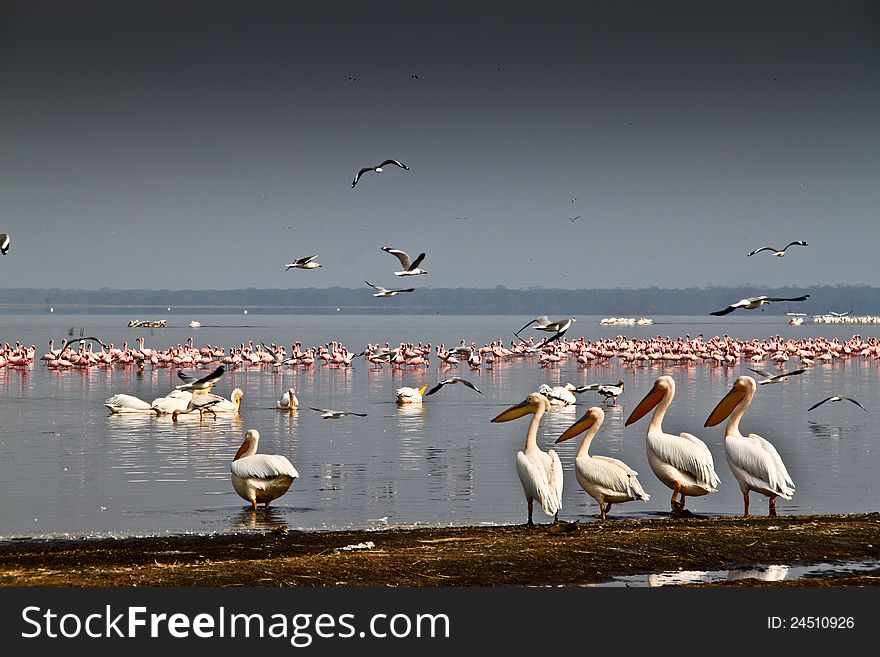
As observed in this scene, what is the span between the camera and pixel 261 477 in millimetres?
10859

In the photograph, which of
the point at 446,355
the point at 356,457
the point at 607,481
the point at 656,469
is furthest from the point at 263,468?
the point at 446,355

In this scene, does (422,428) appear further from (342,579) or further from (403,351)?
(403,351)

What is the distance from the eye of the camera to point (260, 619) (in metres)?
5.82

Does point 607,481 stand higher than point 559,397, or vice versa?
point 559,397

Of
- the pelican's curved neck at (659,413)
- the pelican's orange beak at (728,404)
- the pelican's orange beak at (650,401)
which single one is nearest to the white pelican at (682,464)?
the pelican's curved neck at (659,413)

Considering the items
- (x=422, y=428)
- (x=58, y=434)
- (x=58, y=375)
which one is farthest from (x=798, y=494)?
(x=58, y=375)

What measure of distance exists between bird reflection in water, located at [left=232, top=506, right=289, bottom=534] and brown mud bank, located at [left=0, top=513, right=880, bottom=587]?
50 centimetres

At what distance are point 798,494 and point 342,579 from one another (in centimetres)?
637

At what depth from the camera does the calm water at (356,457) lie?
432 inches

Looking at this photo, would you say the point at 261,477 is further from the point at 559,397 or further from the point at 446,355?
the point at 446,355

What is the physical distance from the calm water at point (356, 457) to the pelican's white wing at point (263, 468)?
35 centimetres

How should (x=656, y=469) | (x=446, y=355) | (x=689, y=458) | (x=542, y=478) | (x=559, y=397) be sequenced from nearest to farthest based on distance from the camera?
(x=542, y=478), (x=689, y=458), (x=656, y=469), (x=559, y=397), (x=446, y=355)

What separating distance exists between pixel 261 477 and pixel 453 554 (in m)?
3.43

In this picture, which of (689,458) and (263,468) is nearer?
(689,458)
